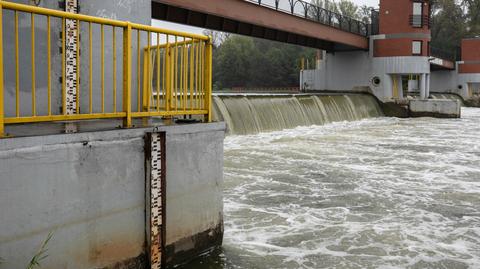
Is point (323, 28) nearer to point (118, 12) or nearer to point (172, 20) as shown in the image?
point (172, 20)

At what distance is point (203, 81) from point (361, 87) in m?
33.9

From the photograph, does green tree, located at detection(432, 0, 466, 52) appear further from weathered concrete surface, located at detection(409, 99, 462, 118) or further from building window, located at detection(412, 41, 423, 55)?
weathered concrete surface, located at detection(409, 99, 462, 118)

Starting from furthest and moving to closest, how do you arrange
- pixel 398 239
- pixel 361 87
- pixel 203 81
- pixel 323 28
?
pixel 361 87, pixel 323 28, pixel 398 239, pixel 203 81

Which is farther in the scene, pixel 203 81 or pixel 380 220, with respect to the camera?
pixel 380 220

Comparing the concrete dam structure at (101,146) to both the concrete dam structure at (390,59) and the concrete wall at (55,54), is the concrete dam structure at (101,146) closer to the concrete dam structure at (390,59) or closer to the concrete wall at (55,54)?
the concrete wall at (55,54)

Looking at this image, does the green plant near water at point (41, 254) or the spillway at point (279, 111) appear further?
the spillway at point (279, 111)

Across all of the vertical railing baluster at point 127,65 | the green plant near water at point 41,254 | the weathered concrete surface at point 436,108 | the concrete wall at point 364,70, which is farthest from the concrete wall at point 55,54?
the concrete wall at point 364,70

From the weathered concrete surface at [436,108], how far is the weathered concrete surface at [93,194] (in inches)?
1230

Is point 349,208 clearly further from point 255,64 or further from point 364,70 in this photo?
point 255,64

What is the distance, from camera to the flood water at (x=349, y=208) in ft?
20.6

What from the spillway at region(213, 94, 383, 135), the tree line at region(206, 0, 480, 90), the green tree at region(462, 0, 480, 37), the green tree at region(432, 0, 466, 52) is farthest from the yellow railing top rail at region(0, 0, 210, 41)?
the green tree at region(462, 0, 480, 37)

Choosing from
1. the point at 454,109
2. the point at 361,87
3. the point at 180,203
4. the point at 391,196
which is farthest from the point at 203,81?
the point at 361,87

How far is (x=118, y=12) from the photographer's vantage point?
6562 mm

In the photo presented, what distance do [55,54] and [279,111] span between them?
1818cm
